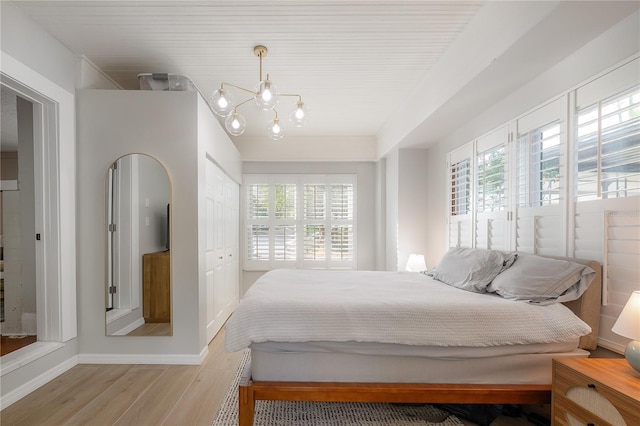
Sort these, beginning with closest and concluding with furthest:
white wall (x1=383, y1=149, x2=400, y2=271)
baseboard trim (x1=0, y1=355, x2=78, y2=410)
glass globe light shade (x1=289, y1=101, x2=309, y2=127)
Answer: baseboard trim (x1=0, y1=355, x2=78, y2=410) → glass globe light shade (x1=289, y1=101, x2=309, y2=127) → white wall (x1=383, y1=149, x2=400, y2=271)

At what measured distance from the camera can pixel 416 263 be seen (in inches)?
150

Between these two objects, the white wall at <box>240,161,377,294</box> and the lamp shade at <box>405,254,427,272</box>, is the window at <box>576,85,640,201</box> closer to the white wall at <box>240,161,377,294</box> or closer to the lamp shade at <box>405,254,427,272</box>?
the lamp shade at <box>405,254,427,272</box>

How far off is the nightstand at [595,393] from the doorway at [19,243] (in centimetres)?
380

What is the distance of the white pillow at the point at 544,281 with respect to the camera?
5.86 feet

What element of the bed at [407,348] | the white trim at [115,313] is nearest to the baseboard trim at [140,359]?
the white trim at [115,313]

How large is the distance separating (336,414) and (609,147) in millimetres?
2255

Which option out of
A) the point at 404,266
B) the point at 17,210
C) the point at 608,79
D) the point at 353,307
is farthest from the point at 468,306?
the point at 17,210

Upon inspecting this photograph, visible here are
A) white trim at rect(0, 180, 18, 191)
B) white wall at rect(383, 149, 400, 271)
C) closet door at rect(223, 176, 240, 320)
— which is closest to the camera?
white trim at rect(0, 180, 18, 191)

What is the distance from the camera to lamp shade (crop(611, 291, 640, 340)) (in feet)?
4.37

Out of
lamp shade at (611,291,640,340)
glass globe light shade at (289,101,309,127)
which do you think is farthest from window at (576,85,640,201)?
glass globe light shade at (289,101,309,127)

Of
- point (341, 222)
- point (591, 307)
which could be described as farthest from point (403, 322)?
point (341, 222)

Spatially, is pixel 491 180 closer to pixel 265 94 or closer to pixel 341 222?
pixel 265 94

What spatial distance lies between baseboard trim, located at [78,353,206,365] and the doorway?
50 cm

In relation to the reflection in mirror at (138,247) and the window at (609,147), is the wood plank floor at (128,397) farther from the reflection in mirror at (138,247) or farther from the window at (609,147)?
the window at (609,147)
